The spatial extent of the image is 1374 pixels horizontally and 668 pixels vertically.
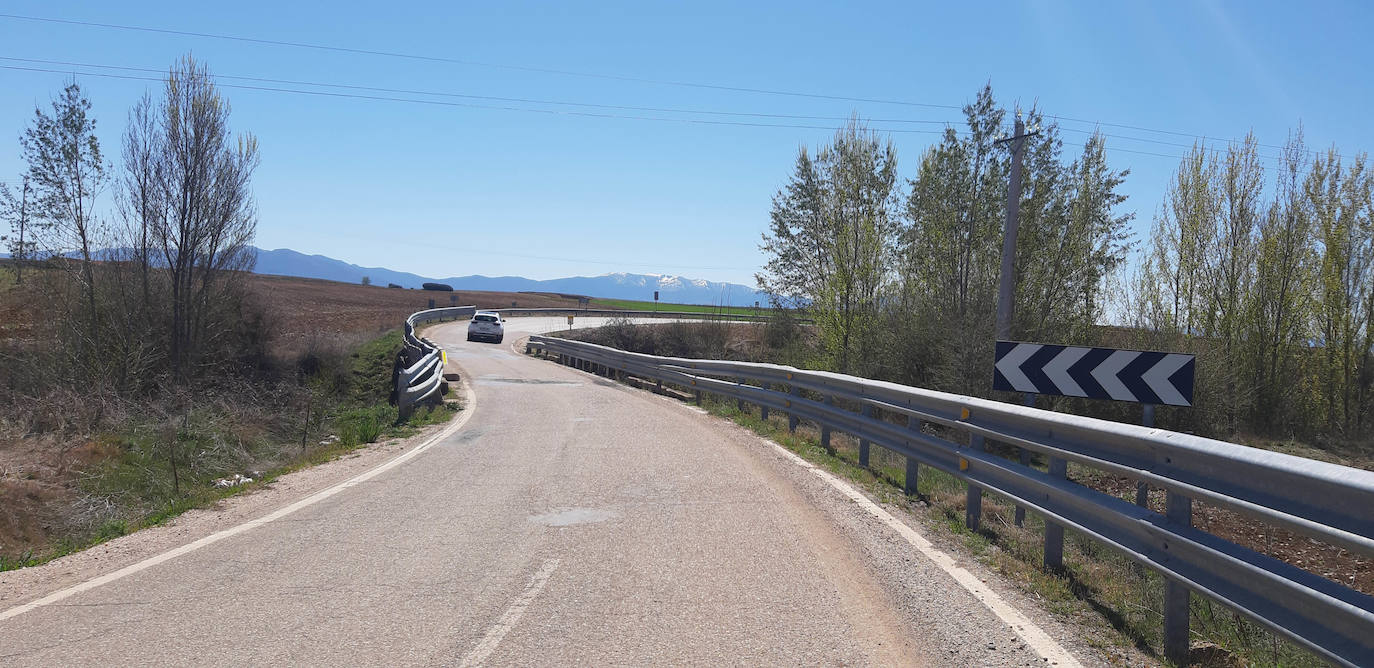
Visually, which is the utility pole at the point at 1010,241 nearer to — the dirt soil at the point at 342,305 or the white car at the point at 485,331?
the dirt soil at the point at 342,305

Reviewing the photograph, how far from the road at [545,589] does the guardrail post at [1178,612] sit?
0.67 metres

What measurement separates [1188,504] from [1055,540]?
138 centimetres

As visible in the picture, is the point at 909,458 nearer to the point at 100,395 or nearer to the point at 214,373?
the point at 100,395

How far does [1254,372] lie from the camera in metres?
24.4

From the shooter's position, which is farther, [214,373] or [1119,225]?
[214,373]

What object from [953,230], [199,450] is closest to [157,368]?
[199,450]

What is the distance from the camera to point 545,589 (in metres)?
4.91

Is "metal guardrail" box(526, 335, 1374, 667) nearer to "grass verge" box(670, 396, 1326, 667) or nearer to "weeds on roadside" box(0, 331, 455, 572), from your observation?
"grass verge" box(670, 396, 1326, 667)

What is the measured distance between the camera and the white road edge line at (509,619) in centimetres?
388

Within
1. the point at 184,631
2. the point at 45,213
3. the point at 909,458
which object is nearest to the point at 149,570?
the point at 184,631

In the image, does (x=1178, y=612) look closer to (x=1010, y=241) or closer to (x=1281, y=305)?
(x=1010, y=241)

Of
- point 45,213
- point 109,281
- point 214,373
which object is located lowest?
point 214,373

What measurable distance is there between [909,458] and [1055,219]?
1729 cm

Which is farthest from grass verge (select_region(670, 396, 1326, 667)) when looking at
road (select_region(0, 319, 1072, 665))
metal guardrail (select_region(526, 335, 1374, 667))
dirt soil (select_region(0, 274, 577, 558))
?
dirt soil (select_region(0, 274, 577, 558))
